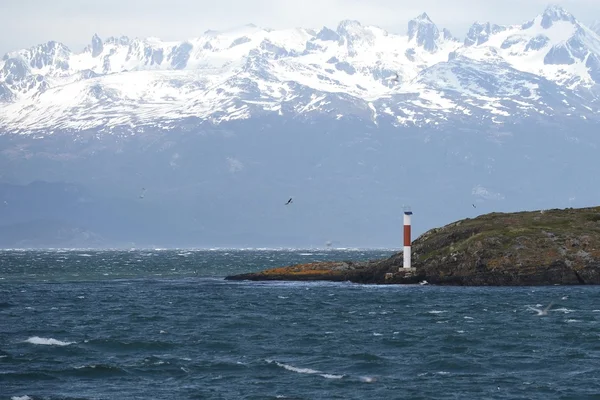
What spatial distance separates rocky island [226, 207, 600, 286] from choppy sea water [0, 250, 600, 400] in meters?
5.86

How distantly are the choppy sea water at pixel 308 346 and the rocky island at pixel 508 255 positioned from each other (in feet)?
19.2

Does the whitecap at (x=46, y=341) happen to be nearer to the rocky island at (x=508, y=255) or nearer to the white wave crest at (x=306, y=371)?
the white wave crest at (x=306, y=371)

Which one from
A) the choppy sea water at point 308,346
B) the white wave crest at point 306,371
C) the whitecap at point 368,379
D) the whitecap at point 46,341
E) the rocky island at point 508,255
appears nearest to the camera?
the choppy sea water at point 308,346

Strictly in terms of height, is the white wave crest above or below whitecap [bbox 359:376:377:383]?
above

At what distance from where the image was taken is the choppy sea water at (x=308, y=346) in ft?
194

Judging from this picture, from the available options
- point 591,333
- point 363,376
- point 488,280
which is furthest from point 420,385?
point 488,280

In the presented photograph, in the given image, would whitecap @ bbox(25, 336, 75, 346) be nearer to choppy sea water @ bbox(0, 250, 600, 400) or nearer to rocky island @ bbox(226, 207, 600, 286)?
choppy sea water @ bbox(0, 250, 600, 400)

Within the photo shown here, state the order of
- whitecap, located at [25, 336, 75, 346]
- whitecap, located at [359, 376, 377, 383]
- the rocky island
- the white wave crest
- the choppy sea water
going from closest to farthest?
the choppy sea water
whitecap, located at [359, 376, 377, 383]
the white wave crest
whitecap, located at [25, 336, 75, 346]
the rocky island

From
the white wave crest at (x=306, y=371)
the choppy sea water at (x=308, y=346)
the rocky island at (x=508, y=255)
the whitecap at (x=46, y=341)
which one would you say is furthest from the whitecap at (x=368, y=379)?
the rocky island at (x=508, y=255)

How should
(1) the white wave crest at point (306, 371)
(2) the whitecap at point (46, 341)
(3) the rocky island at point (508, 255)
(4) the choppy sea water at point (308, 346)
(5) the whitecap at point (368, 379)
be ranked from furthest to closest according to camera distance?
1. (3) the rocky island at point (508, 255)
2. (2) the whitecap at point (46, 341)
3. (1) the white wave crest at point (306, 371)
4. (5) the whitecap at point (368, 379)
5. (4) the choppy sea water at point (308, 346)

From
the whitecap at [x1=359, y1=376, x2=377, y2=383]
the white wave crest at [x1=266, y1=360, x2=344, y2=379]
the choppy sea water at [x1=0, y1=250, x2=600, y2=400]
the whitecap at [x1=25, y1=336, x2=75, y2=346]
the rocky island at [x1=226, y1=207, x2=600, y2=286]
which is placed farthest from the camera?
the rocky island at [x1=226, y1=207, x2=600, y2=286]

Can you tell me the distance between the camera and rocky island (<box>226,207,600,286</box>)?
123812mm

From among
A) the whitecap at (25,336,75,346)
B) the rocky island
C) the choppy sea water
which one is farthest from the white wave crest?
the rocky island

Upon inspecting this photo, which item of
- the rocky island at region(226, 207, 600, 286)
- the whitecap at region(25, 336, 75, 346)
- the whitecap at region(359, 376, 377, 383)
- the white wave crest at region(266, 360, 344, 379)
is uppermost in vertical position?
the rocky island at region(226, 207, 600, 286)
